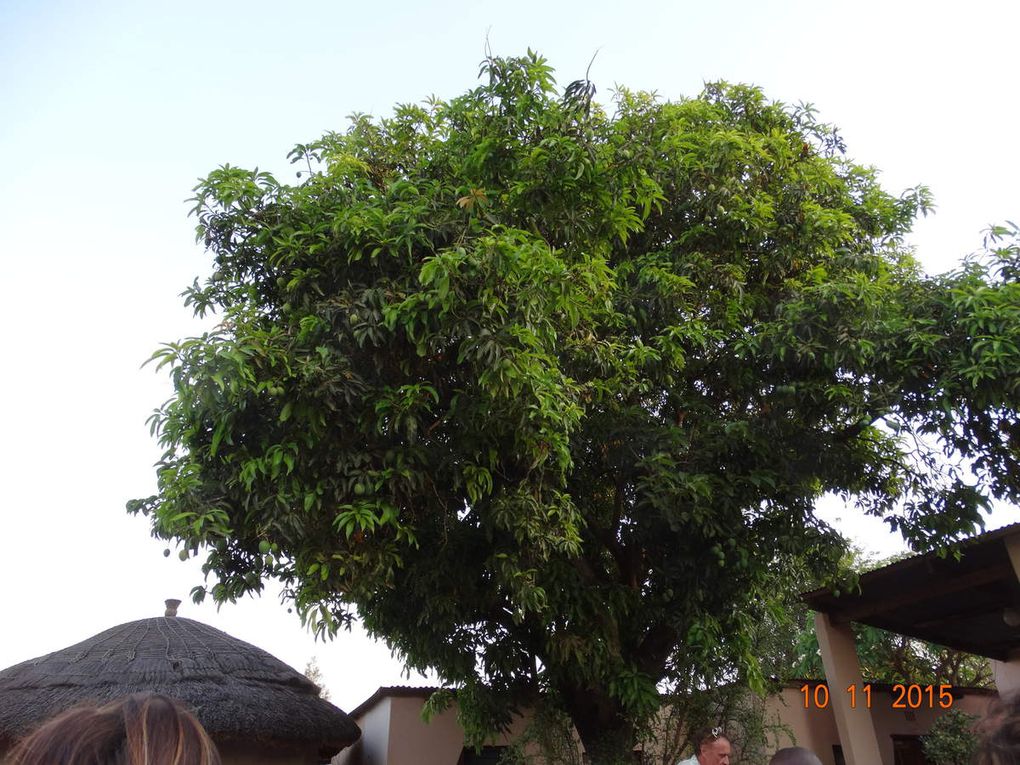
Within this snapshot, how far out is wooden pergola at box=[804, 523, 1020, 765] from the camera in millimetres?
8852

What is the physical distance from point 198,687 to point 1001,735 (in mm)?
10018

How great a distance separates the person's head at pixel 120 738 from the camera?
1178 millimetres

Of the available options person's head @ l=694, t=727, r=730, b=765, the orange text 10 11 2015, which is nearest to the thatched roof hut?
person's head @ l=694, t=727, r=730, b=765

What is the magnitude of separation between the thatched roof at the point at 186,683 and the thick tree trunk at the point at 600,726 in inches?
145

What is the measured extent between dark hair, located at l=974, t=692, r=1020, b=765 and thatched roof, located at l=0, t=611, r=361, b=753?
9.39 meters

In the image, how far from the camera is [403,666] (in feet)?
28.9

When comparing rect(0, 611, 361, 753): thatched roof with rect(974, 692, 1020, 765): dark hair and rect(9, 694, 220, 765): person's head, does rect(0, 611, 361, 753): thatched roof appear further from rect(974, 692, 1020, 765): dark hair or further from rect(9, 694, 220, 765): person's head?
rect(974, 692, 1020, 765): dark hair

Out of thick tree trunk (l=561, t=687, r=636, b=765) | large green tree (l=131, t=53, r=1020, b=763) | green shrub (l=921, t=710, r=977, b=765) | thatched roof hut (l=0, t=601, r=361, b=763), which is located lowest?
green shrub (l=921, t=710, r=977, b=765)


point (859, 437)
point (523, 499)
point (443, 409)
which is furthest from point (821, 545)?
point (443, 409)

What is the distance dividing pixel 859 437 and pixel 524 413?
4.15 m

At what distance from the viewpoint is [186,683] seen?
385 inches

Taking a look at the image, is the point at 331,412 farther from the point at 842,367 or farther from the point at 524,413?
the point at 842,367

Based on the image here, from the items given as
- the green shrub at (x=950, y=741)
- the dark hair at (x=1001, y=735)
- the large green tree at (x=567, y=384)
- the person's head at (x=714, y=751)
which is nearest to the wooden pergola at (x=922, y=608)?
the green shrub at (x=950, y=741)

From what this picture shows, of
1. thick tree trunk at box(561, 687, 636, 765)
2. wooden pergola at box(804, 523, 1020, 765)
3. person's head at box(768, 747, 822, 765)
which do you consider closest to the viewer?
person's head at box(768, 747, 822, 765)
